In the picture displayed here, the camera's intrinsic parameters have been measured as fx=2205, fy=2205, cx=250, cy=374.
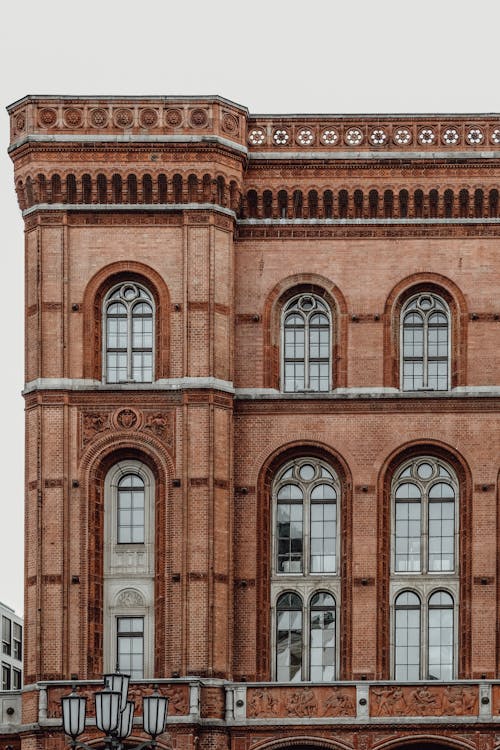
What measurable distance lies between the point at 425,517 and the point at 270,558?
4526 millimetres

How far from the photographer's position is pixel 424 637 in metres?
61.5

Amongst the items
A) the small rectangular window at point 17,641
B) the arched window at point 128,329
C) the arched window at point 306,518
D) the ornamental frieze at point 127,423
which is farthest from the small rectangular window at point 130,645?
the small rectangular window at point 17,641

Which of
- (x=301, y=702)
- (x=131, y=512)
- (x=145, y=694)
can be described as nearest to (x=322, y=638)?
(x=301, y=702)

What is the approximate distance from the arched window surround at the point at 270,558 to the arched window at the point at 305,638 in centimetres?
26

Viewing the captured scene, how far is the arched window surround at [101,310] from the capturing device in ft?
203

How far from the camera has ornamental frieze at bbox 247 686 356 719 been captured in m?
59.1

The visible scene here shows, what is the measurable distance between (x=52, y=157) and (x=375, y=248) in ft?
31.5

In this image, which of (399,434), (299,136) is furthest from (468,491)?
(299,136)

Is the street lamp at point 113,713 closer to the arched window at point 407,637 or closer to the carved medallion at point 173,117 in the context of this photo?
the arched window at point 407,637

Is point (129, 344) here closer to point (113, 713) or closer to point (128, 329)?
point (128, 329)

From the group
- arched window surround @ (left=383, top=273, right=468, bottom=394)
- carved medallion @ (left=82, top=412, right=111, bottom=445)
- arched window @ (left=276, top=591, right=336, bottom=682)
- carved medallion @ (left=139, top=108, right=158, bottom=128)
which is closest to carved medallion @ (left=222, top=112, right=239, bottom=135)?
carved medallion @ (left=139, top=108, right=158, bottom=128)

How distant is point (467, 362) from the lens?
6250 cm

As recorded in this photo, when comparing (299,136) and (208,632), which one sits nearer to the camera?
(208,632)

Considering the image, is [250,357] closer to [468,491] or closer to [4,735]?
[468,491]
